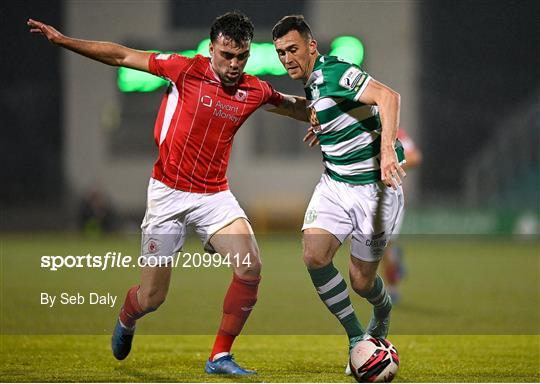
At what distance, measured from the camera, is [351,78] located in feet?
17.5

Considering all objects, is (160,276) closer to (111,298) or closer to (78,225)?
(111,298)

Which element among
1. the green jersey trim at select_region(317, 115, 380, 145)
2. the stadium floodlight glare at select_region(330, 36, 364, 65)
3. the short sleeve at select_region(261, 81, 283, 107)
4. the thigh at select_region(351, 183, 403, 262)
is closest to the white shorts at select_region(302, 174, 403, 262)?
the thigh at select_region(351, 183, 403, 262)

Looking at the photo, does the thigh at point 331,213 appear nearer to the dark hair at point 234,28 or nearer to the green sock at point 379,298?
the green sock at point 379,298

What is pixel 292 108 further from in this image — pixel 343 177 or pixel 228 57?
pixel 228 57

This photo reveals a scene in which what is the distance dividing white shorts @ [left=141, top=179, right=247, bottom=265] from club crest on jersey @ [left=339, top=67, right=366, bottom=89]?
0.98m

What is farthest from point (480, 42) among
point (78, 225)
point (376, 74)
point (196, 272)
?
point (196, 272)

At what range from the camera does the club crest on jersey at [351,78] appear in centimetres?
533

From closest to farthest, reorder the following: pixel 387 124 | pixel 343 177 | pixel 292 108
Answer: pixel 387 124 < pixel 343 177 < pixel 292 108

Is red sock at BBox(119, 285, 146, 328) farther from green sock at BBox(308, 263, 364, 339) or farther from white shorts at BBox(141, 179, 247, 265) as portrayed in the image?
green sock at BBox(308, 263, 364, 339)

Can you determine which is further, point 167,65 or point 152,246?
point 152,246

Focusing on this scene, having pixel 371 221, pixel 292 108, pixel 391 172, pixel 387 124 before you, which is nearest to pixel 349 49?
pixel 292 108

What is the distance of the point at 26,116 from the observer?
80.4ft

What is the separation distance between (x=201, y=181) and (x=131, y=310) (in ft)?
3.11

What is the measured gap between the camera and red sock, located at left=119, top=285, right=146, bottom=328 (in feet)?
18.9
